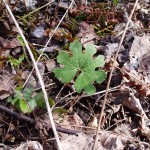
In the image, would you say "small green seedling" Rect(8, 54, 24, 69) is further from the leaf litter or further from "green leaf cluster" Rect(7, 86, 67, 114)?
"green leaf cluster" Rect(7, 86, 67, 114)

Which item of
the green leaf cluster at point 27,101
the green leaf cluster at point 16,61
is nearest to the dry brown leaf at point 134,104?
the green leaf cluster at point 27,101

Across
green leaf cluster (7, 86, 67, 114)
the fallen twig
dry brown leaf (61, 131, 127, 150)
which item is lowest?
dry brown leaf (61, 131, 127, 150)

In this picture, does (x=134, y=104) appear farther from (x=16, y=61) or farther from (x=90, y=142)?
(x=16, y=61)

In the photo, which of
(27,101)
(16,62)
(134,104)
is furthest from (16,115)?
(134,104)

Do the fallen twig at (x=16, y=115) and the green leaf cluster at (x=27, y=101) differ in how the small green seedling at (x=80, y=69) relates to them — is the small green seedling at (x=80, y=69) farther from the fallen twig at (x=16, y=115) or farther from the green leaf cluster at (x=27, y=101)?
the fallen twig at (x=16, y=115)

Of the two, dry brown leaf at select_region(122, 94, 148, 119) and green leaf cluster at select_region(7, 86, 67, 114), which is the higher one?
green leaf cluster at select_region(7, 86, 67, 114)

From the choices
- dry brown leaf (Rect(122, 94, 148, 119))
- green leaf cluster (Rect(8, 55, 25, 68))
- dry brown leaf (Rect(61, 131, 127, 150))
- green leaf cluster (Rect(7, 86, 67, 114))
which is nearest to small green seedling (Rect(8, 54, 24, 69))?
green leaf cluster (Rect(8, 55, 25, 68))

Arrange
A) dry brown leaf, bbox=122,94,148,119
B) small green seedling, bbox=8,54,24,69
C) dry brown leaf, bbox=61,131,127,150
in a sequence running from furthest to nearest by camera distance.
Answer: small green seedling, bbox=8,54,24,69 → dry brown leaf, bbox=122,94,148,119 → dry brown leaf, bbox=61,131,127,150
